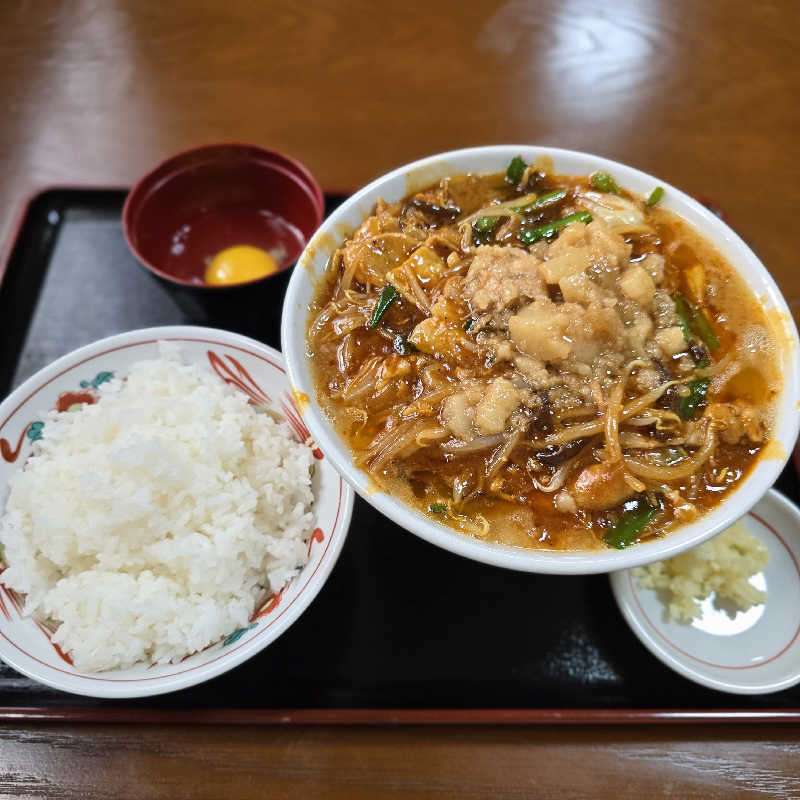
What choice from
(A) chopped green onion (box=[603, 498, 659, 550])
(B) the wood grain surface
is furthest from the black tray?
(A) chopped green onion (box=[603, 498, 659, 550])

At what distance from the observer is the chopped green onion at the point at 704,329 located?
1.99 meters

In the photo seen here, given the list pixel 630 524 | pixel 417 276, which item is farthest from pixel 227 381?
pixel 630 524

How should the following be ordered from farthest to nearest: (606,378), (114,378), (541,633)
→ 1. (114,378)
2. (541,633)
3. (606,378)

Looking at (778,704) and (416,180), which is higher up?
(416,180)

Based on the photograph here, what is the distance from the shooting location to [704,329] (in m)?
2.00

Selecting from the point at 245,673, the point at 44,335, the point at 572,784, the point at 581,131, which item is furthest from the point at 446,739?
the point at 581,131

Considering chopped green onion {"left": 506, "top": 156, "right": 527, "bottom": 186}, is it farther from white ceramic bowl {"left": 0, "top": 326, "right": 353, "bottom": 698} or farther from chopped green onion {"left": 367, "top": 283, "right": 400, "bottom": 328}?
white ceramic bowl {"left": 0, "top": 326, "right": 353, "bottom": 698}

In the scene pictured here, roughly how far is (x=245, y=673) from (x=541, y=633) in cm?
103

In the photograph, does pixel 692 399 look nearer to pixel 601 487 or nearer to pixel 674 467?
pixel 674 467

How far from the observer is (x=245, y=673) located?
215cm

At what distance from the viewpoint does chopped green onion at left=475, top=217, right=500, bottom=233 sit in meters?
2.17

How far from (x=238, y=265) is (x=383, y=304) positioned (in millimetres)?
1082

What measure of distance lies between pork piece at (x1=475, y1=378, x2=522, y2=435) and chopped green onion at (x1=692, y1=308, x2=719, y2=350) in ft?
2.16

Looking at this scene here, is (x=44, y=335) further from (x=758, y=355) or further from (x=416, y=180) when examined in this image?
(x=758, y=355)
